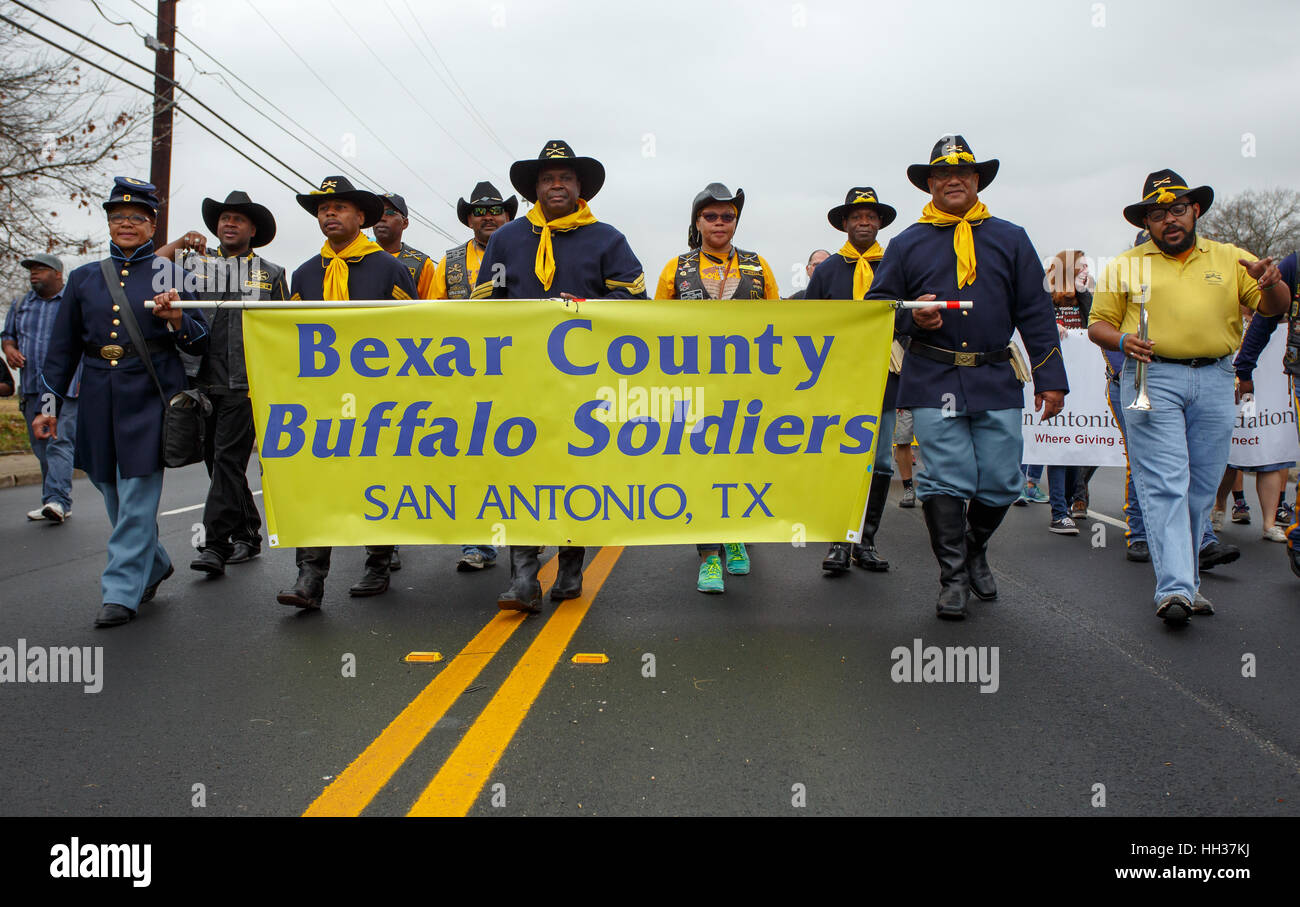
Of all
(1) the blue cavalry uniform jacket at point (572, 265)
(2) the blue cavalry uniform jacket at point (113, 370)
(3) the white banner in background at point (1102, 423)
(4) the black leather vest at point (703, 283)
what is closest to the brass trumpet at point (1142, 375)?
(4) the black leather vest at point (703, 283)

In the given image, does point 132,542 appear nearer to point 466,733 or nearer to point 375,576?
point 375,576

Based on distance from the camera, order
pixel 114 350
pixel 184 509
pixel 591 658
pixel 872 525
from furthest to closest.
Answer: pixel 184 509 < pixel 872 525 < pixel 114 350 < pixel 591 658

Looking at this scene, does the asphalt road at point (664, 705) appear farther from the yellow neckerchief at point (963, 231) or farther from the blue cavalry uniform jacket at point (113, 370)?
the yellow neckerchief at point (963, 231)

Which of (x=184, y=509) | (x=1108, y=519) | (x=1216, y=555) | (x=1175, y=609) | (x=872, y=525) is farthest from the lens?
(x=184, y=509)

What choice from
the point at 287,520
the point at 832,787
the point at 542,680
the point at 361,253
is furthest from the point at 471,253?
the point at 832,787

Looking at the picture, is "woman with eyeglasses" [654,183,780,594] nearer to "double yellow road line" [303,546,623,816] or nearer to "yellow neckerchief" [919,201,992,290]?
"yellow neckerchief" [919,201,992,290]

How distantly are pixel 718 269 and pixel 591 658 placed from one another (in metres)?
3.06

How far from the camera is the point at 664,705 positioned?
399 centimetres

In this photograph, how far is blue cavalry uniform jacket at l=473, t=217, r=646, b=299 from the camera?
582 cm

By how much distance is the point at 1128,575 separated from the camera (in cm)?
653

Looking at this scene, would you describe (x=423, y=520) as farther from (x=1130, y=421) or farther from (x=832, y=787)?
(x=1130, y=421)

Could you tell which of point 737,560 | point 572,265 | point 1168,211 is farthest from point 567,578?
point 1168,211

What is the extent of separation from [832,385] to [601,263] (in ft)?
4.82

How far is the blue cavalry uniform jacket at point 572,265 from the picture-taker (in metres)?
5.82
